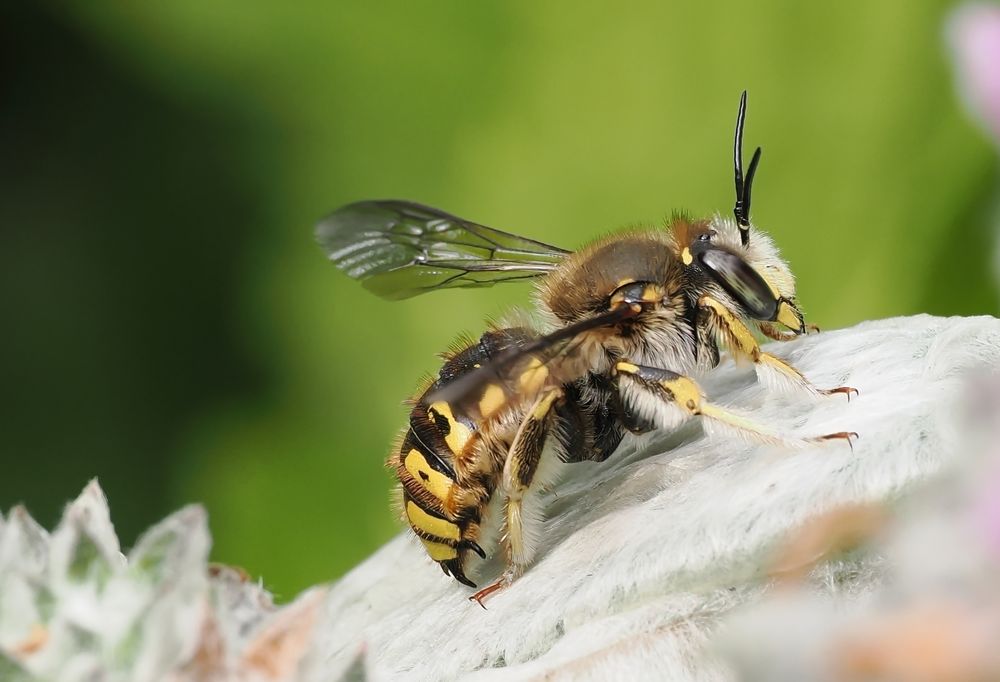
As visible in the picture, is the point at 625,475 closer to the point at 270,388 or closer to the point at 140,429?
the point at 270,388

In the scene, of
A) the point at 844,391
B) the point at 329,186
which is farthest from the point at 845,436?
the point at 329,186

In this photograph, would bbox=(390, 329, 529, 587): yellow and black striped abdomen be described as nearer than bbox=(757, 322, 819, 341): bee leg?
Yes

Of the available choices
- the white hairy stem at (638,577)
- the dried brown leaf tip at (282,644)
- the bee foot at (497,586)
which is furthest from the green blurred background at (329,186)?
the dried brown leaf tip at (282,644)

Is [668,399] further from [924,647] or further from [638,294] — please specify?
[924,647]

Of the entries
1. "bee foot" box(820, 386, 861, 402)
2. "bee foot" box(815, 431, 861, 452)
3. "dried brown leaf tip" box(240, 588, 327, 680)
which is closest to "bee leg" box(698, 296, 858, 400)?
"bee foot" box(820, 386, 861, 402)

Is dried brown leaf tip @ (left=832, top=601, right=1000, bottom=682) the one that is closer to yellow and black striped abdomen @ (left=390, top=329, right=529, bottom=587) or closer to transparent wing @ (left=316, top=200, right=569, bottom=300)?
yellow and black striped abdomen @ (left=390, top=329, right=529, bottom=587)

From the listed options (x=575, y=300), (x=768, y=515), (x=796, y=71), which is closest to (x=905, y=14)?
(x=796, y=71)
